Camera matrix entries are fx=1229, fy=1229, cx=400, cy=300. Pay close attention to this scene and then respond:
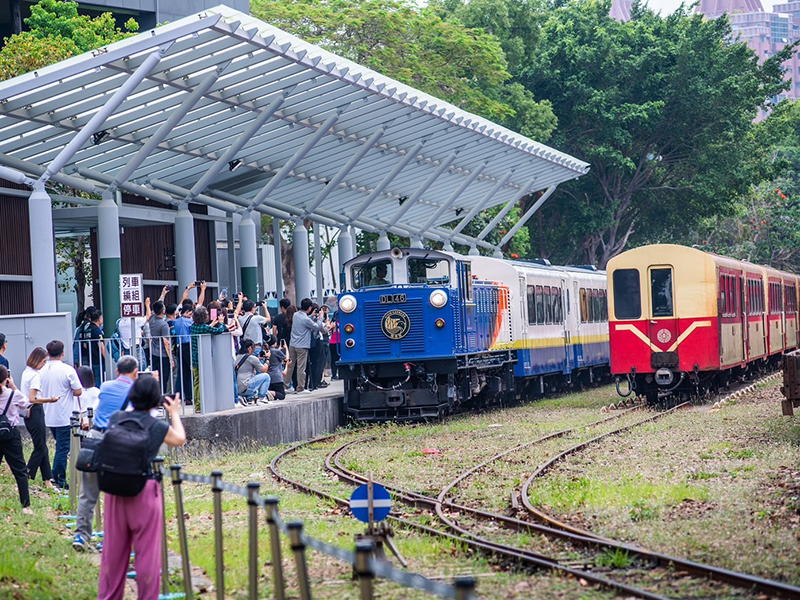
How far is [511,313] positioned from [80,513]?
52.5 ft

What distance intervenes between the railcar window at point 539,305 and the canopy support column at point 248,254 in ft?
20.6

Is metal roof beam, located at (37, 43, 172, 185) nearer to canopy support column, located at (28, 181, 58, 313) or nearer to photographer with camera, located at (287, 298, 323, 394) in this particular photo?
canopy support column, located at (28, 181, 58, 313)

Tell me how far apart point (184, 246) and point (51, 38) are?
556cm

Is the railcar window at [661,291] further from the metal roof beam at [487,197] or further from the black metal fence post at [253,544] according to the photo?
the black metal fence post at [253,544]

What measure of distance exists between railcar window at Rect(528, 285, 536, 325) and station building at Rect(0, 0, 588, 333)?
165 inches

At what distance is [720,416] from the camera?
64.4ft

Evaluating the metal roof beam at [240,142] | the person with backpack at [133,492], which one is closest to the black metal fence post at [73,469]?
the person with backpack at [133,492]

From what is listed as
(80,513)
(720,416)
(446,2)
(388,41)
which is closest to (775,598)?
(80,513)

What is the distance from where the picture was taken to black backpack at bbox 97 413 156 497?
745 cm

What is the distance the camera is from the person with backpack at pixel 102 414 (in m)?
9.01

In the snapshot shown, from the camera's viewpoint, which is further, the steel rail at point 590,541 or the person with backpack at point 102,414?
the person with backpack at point 102,414

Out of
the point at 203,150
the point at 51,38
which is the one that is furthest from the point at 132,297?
the point at 51,38

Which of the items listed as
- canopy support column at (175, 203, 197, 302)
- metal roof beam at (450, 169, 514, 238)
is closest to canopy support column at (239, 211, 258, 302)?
canopy support column at (175, 203, 197, 302)

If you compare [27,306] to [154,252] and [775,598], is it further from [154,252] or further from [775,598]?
→ [775,598]
